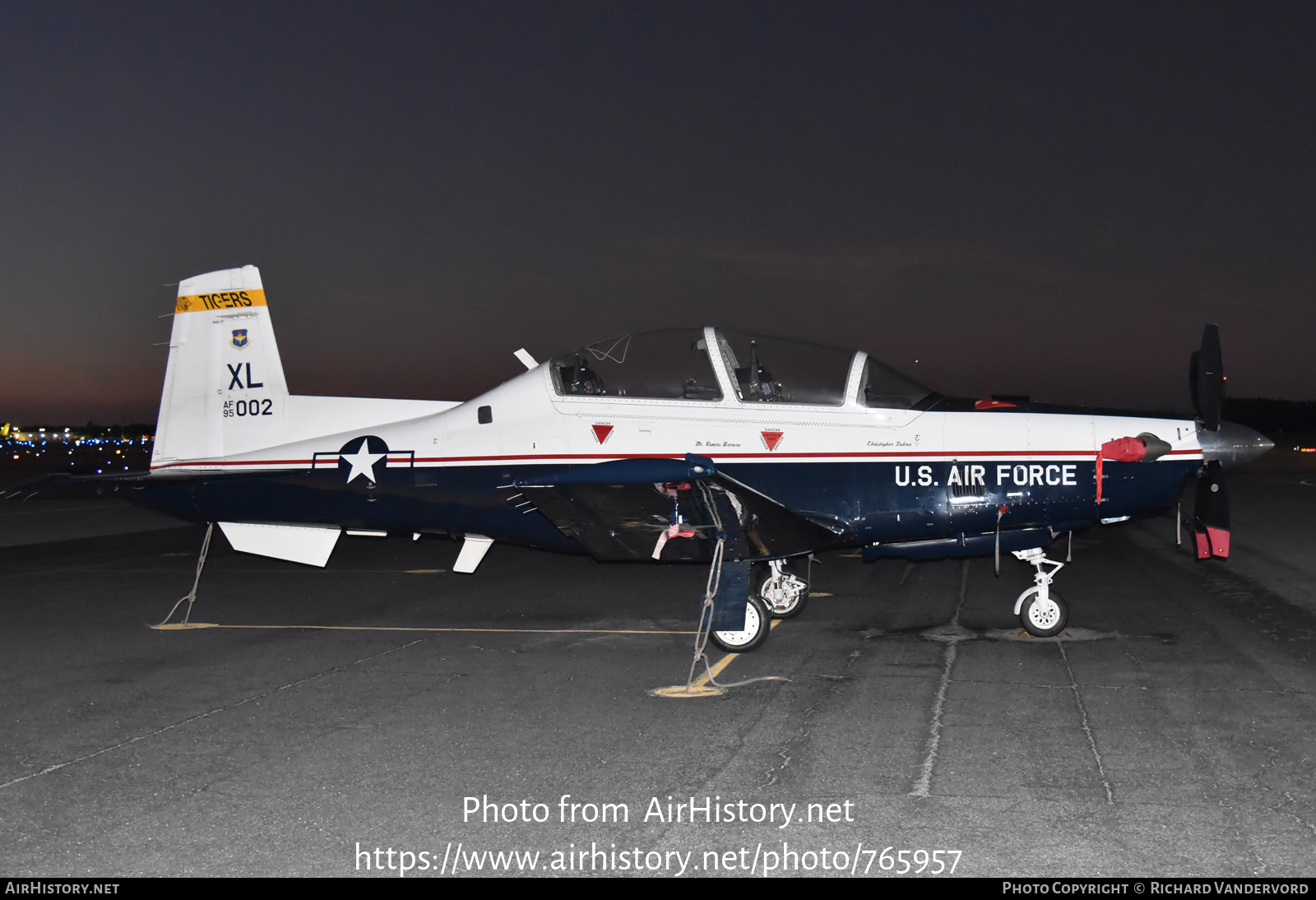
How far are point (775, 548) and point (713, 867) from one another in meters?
4.19

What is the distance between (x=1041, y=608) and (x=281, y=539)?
6.66 m

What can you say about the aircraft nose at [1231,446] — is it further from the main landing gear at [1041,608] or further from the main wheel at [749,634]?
the main wheel at [749,634]

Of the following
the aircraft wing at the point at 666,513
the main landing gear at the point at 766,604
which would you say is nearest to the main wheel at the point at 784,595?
the main landing gear at the point at 766,604

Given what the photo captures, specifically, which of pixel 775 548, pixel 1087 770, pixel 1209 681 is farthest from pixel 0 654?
pixel 1209 681

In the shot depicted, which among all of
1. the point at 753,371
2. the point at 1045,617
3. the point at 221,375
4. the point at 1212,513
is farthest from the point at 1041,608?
the point at 221,375

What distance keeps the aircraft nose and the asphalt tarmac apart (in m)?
1.45

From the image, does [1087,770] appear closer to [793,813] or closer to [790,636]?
[793,813]

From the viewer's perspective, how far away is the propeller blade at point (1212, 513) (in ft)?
24.5

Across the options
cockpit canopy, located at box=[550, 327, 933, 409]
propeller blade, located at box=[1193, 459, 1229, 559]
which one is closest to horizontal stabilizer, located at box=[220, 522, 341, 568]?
cockpit canopy, located at box=[550, 327, 933, 409]

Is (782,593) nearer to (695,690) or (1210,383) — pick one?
(695,690)

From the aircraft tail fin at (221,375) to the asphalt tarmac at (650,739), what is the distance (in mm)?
1743

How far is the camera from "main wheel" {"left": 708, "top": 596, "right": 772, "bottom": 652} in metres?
7.47

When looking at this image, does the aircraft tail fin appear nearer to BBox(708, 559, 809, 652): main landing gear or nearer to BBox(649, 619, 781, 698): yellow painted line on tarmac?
BBox(708, 559, 809, 652): main landing gear

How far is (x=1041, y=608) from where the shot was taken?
792 cm
